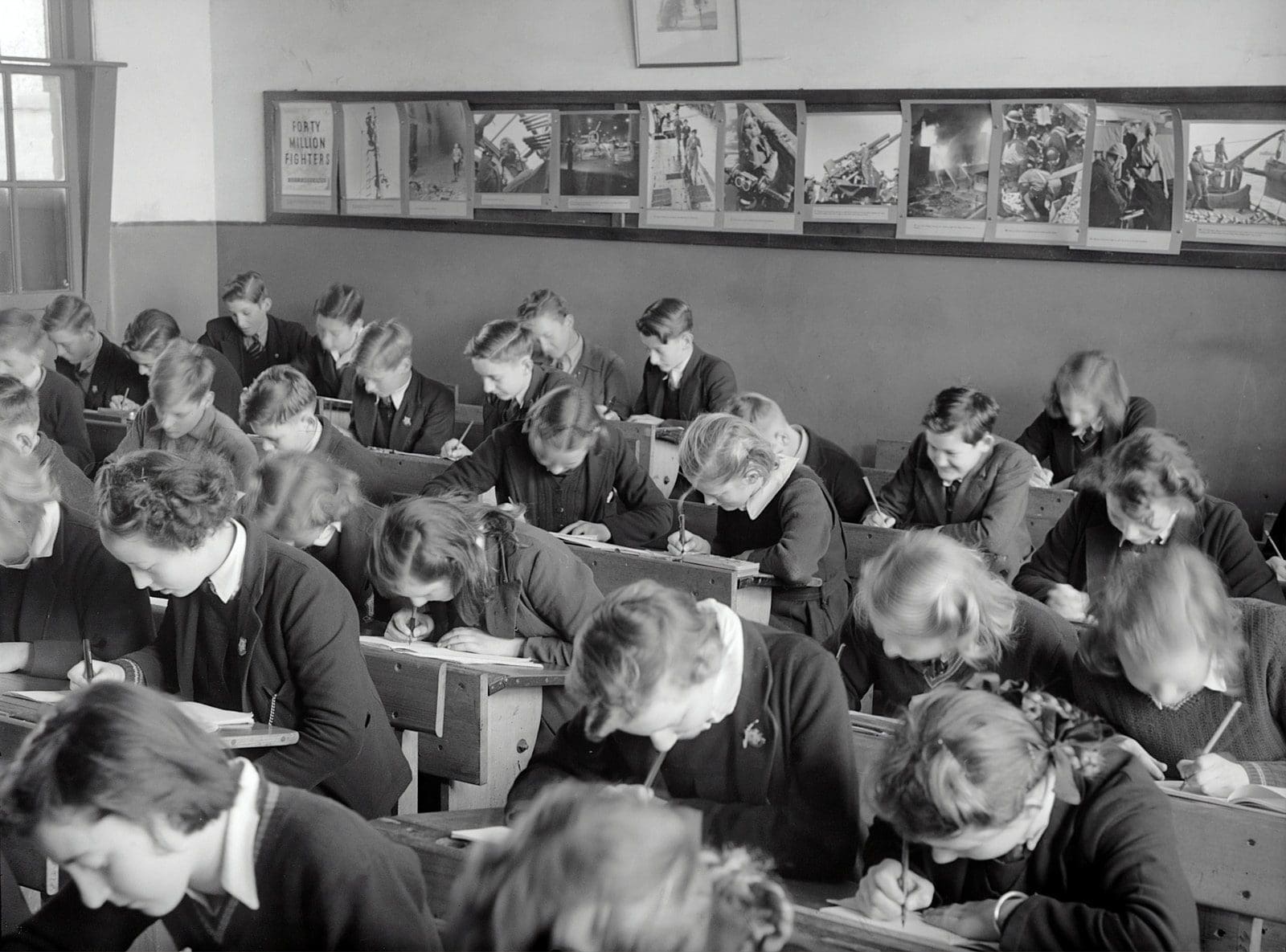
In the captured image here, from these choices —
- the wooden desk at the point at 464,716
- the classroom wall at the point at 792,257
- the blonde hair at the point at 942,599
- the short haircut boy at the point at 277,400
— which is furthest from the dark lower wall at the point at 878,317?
the wooden desk at the point at 464,716

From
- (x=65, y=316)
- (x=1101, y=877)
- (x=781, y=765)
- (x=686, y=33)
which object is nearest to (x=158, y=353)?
(x=65, y=316)

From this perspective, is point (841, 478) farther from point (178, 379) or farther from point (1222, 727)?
point (1222, 727)

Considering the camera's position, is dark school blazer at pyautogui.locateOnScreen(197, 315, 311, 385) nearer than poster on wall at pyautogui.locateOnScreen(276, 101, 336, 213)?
Yes

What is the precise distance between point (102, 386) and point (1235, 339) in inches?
192

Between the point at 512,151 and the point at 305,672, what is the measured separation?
16.3ft

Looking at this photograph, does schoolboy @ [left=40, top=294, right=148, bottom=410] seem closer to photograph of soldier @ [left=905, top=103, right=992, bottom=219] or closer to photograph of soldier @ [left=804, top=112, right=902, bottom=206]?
photograph of soldier @ [left=804, top=112, right=902, bottom=206]

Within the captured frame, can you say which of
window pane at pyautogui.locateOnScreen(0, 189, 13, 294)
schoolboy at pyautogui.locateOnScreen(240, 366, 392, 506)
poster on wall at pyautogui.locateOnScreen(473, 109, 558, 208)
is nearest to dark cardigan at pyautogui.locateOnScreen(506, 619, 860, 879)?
schoolboy at pyautogui.locateOnScreen(240, 366, 392, 506)

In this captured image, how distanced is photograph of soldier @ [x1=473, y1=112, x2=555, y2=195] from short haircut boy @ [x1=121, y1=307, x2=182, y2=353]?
6.15 feet

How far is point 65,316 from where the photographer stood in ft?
19.3

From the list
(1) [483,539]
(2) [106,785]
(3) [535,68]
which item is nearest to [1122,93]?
(3) [535,68]

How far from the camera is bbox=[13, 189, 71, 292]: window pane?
6.93 meters

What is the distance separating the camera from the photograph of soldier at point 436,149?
275 inches

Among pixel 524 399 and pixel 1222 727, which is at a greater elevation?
pixel 524 399

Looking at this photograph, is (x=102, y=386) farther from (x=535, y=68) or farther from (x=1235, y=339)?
(x=1235, y=339)
